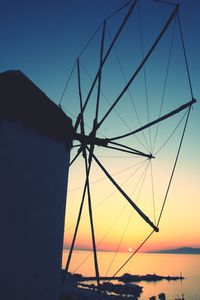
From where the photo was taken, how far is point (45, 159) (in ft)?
21.8

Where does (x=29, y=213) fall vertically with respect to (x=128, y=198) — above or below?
below

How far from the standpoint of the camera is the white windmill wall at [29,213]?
5.41 meters

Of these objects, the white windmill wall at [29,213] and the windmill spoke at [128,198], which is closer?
the white windmill wall at [29,213]

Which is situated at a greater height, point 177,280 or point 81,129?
point 81,129

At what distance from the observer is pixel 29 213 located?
591 centimetres

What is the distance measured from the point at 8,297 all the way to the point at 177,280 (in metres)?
116

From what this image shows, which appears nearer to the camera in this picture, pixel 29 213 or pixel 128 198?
pixel 29 213

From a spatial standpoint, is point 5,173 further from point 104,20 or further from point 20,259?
point 104,20

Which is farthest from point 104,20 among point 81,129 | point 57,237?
point 57,237

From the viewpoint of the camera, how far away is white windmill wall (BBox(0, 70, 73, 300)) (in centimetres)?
541

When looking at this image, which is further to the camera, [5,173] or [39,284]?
[39,284]

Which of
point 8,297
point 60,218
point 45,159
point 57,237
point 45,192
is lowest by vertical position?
point 8,297

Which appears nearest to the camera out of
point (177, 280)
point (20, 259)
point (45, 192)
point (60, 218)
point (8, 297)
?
point (8, 297)

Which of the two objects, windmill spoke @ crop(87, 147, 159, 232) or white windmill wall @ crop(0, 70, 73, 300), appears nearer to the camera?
white windmill wall @ crop(0, 70, 73, 300)
